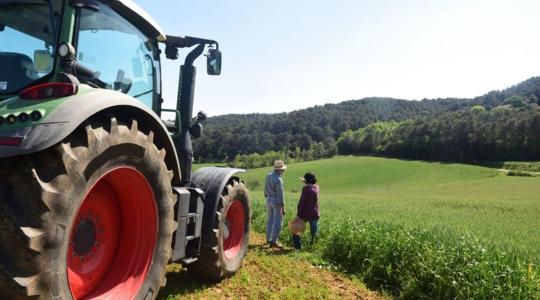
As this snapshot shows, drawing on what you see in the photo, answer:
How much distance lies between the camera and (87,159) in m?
2.35

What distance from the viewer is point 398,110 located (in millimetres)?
163000

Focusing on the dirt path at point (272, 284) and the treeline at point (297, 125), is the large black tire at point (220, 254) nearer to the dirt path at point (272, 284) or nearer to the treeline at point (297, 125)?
the dirt path at point (272, 284)

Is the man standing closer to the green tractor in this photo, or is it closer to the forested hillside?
the green tractor

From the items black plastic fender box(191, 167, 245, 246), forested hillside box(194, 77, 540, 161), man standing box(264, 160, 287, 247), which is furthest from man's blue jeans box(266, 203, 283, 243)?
forested hillside box(194, 77, 540, 161)

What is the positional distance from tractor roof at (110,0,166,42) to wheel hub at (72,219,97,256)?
1.79m

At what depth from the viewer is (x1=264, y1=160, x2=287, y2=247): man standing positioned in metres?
9.17

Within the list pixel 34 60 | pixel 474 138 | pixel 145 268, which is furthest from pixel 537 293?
pixel 474 138

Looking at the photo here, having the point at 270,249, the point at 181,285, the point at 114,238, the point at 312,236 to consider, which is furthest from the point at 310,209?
the point at 114,238

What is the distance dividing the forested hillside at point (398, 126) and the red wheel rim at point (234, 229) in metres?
21.3

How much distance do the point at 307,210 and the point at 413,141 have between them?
7749cm

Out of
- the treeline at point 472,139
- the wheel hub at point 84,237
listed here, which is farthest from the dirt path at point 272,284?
the treeline at point 472,139

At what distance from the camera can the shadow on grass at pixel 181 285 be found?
14.6ft

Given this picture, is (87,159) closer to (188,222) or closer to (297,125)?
(188,222)

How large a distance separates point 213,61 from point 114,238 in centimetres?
246
